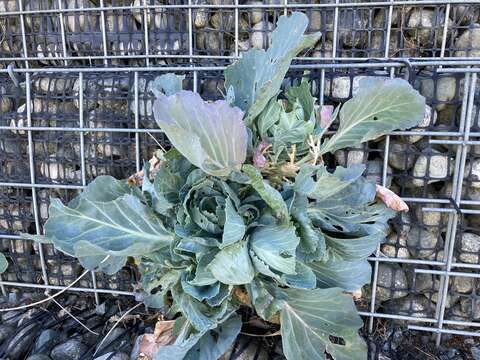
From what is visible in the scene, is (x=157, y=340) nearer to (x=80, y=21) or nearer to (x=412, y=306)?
(x=412, y=306)

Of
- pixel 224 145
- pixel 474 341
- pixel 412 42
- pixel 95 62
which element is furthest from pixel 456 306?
pixel 95 62

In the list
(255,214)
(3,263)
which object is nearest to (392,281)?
(255,214)

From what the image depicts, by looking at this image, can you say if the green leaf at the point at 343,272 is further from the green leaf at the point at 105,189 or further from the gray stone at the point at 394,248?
the green leaf at the point at 105,189

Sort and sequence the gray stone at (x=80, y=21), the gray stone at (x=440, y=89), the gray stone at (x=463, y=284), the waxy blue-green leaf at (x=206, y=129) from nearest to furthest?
the waxy blue-green leaf at (x=206, y=129) → the gray stone at (x=440, y=89) → the gray stone at (x=463, y=284) → the gray stone at (x=80, y=21)

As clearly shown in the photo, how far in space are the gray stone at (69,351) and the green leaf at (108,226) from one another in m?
0.38

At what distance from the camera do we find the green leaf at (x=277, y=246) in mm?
940

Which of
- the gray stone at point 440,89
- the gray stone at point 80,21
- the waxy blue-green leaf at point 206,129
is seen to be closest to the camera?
the waxy blue-green leaf at point 206,129

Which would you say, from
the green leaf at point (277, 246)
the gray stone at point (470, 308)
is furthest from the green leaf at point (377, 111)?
the gray stone at point (470, 308)

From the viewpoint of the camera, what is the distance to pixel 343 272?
1139 millimetres

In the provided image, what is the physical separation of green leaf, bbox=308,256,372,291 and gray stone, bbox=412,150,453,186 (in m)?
0.31

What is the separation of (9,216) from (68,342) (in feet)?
1.43

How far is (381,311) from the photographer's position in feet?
4.67

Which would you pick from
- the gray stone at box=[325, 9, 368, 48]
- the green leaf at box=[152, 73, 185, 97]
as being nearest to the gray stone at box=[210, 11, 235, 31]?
the gray stone at box=[325, 9, 368, 48]

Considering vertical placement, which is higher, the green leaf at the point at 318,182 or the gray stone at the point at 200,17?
the gray stone at the point at 200,17
